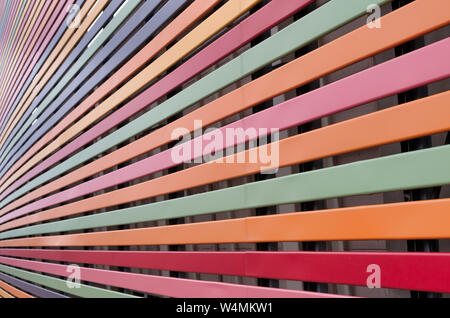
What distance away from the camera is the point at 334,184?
104 cm

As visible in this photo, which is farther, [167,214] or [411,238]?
[167,214]

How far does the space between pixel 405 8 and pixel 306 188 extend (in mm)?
455

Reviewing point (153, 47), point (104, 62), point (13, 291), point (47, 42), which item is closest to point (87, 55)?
point (104, 62)

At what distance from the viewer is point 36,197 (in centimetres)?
362

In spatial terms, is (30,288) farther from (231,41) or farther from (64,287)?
(231,41)

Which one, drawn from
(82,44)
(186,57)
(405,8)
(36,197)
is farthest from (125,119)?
(36,197)

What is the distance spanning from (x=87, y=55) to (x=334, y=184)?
6.99 feet

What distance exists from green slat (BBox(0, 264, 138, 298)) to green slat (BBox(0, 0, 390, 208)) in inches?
28.1

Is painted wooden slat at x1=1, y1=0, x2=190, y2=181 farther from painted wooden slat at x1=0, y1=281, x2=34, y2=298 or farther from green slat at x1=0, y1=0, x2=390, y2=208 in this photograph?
painted wooden slat at x1=0, y1=281, x2=34, y2=298

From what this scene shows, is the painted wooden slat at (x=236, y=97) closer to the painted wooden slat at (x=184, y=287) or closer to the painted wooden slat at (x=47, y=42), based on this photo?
the painted wooden slat at (x=184, y=287)

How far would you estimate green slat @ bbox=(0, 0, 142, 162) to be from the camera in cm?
228

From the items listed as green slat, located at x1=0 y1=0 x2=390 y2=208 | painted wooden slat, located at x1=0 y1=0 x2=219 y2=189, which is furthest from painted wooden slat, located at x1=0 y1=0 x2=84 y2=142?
green slat, located at x1=0 y1=0 x2=390 y2=208

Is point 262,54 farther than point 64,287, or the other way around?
point 64,287
